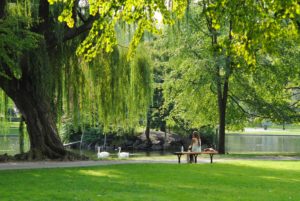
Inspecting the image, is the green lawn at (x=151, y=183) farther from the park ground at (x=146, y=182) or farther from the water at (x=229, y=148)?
the water at (x=229, y=148)

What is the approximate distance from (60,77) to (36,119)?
2.01 metres

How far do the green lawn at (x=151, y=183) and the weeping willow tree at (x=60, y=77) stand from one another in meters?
4.01

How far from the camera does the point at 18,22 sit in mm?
17266

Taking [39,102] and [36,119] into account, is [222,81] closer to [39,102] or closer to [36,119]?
[39,102]

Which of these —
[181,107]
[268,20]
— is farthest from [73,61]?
[268,20]

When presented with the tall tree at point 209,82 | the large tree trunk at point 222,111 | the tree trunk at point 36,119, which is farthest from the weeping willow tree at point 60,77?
the large tree trunk at point 222,111

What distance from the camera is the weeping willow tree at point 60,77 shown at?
19.0 m

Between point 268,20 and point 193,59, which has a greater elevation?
point 193,59

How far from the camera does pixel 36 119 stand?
69.8ft

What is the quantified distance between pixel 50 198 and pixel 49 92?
1030 centimetres

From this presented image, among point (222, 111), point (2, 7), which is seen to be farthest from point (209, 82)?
point (2, 7)

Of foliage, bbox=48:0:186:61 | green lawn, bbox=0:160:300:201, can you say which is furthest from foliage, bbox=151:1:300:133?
foliage, bbox=48:0:186:61

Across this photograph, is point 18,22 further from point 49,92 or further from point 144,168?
point 144,168

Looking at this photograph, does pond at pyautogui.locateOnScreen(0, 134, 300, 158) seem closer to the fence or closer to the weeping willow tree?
the fence
